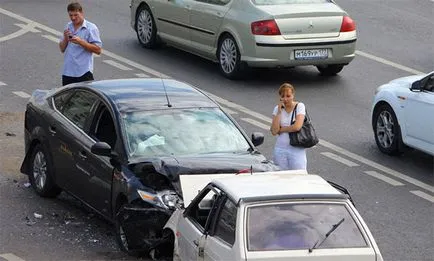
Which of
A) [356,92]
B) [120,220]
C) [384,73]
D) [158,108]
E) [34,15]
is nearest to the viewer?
[120,220]

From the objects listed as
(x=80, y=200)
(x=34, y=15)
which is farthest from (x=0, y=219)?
(x=34, y=15)

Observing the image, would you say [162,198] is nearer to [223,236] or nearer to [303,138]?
[223,236]

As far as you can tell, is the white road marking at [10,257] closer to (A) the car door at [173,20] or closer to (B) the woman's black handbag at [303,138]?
(B) the woman's black handbag at [303,138]

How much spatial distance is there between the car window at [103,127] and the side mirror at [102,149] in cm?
54

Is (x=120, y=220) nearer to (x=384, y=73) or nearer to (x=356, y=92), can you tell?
(x=356, y=92)

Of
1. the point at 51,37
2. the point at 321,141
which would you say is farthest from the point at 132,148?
the point at 51,37

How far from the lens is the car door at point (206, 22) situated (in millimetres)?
20281

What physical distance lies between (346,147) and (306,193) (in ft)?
24.8

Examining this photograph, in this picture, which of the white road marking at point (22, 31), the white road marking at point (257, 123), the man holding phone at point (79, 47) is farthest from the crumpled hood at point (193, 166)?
the white road marking at point (22, 31)

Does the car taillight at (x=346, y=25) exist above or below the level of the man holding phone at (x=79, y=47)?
below

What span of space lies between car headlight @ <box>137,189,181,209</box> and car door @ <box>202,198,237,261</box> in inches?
67.7

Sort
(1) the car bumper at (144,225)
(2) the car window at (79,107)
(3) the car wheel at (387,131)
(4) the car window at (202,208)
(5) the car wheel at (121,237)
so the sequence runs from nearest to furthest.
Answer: (4) the car window at (202,208), (1) the car bumper at (144,225), (5) the car wheel at (121,237), (2) the car window at (79,107), (3) the car wheel at (387,131)

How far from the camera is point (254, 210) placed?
894cm

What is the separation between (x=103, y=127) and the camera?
12.5 meters
